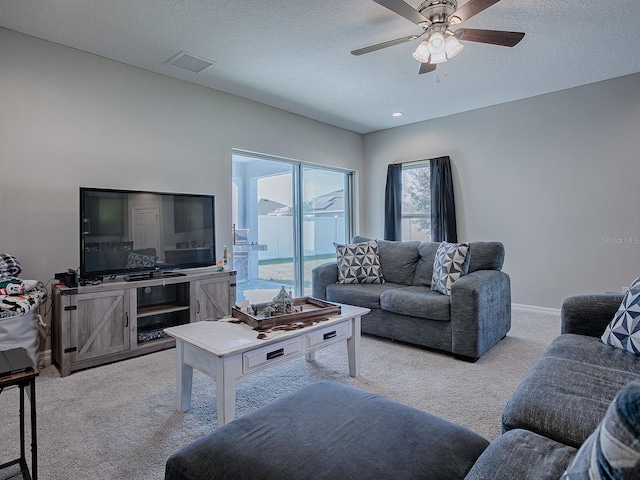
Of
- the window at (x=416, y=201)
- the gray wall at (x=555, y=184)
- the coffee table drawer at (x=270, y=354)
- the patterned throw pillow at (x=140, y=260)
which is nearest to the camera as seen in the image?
the coffee table drawer at (x=270, y=354)

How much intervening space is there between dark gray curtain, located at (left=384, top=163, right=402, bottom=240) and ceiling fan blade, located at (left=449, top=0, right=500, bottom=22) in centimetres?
343

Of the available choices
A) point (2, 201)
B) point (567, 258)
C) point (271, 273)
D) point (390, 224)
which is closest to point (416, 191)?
point (390, 224)

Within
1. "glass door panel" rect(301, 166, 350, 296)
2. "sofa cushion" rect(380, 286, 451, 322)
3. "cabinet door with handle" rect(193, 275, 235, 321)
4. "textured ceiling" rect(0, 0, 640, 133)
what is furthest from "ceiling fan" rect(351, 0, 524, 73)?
"glass door panel" rect(301, 166, 350, 296)

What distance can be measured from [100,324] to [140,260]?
24.5 inches

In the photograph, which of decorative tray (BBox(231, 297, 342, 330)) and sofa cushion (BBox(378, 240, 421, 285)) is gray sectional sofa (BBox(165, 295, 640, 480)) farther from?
sofa cushion (BBox(378, 240, 421, 285))

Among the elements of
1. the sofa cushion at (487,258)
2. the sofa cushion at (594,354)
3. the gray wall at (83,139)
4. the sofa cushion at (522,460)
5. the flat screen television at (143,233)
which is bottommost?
the sofa cushion at (522,460)

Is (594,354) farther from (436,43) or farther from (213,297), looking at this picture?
(213,297)

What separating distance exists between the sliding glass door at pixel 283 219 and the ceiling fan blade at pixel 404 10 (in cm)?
266

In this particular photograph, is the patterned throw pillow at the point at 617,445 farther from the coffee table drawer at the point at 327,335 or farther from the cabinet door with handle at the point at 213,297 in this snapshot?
the cabinet door with handle at the point at 213,297

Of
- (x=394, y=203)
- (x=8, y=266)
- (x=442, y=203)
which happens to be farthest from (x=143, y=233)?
(x=442, y=203)

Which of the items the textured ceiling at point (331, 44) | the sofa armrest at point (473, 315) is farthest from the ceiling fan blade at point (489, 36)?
the sofa armrest at point (473, 315)

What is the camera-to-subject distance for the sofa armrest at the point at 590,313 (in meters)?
2.04

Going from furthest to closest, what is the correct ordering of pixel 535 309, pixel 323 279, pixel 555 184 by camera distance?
pixel 535 309 < pixel 555 184 < pixel 323 279

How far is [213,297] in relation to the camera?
3512 mm
